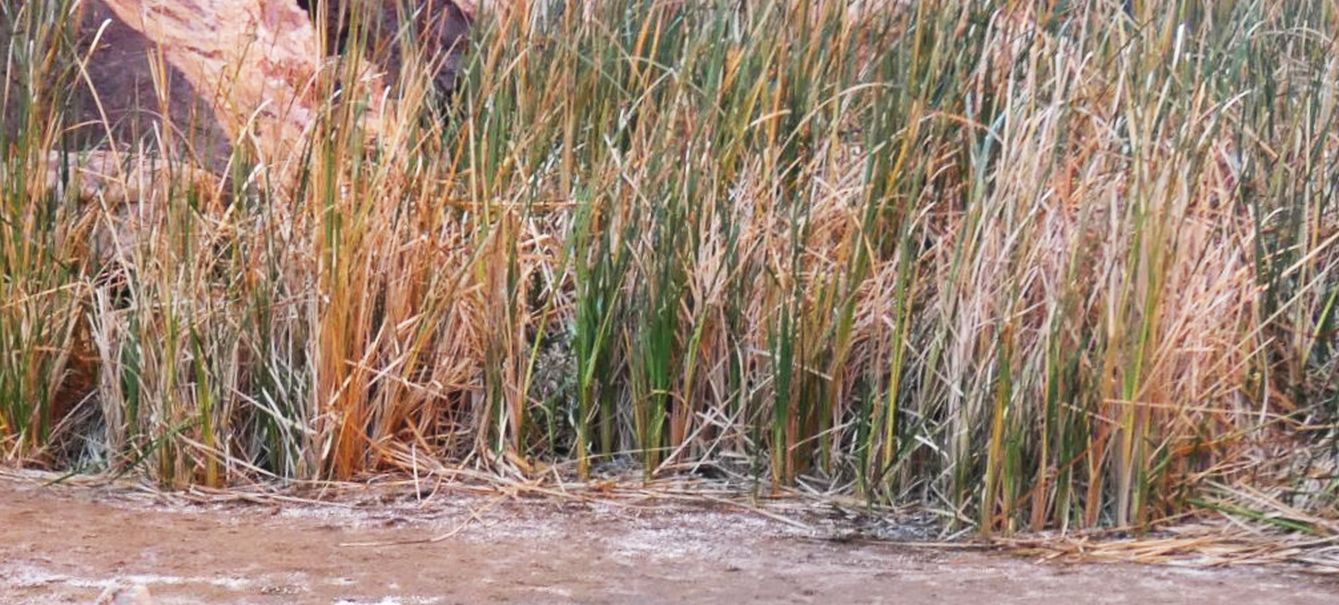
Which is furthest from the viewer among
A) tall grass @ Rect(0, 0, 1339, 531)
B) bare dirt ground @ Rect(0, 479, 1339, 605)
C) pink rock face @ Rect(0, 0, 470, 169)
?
pink rock face @ Rect(0, 0, 470, 169)

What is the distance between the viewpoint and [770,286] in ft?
12.9

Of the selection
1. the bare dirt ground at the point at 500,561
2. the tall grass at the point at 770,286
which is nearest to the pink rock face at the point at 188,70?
the tall grass at the point at 770,286

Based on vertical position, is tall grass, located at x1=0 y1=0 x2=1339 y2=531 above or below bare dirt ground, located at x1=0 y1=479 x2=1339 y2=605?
above

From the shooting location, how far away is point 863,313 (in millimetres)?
3971

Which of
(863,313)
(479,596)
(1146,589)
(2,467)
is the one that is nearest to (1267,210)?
(863,313)

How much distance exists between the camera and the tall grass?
349 centimetres

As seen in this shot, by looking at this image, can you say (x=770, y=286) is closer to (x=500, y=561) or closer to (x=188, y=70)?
(x=500, y=561)

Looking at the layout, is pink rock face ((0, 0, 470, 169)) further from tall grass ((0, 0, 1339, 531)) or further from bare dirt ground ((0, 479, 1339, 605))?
bare dirt ground ((0, 479, 1339, 605))

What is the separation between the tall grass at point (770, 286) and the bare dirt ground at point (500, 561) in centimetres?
21

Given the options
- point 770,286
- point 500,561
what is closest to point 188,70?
point 770,286

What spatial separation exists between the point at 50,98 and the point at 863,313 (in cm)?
203

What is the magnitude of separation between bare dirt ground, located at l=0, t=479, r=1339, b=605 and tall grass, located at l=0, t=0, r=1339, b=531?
21 centimetres

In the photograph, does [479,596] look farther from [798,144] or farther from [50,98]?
[50,98]

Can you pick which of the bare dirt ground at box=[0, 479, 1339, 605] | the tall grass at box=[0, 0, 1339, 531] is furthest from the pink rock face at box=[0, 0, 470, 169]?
the bare dirt ground at box=[0, 479, 1339, 605]
